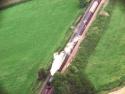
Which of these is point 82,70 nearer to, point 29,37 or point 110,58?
point 110,58

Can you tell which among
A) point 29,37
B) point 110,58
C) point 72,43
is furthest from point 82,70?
point 29,37

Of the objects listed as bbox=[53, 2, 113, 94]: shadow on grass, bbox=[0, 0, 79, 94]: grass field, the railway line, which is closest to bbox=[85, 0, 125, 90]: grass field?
bbox=[53, 2, 113, 94]: shadow on grass

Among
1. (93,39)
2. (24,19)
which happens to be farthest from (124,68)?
(24,19)

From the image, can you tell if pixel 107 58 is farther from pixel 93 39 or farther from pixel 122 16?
pixel 122 16

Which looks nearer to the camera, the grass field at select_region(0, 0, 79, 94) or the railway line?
the railway line

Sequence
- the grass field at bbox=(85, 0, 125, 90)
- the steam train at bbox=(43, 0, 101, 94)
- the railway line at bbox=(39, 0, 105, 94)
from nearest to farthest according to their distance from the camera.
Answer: the grass field at bbox=(85, 0, 125, 90) < the railway line at bbox=(39, 0, 105, 94) < the steam train at bbox=(43, 0, 101, 94)

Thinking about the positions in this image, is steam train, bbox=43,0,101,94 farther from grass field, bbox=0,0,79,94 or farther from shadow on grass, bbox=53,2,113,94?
grass field, bbox=0,0,79,94

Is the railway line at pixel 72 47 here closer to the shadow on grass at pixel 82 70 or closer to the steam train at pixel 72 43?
the steam train at pixel 72 43
